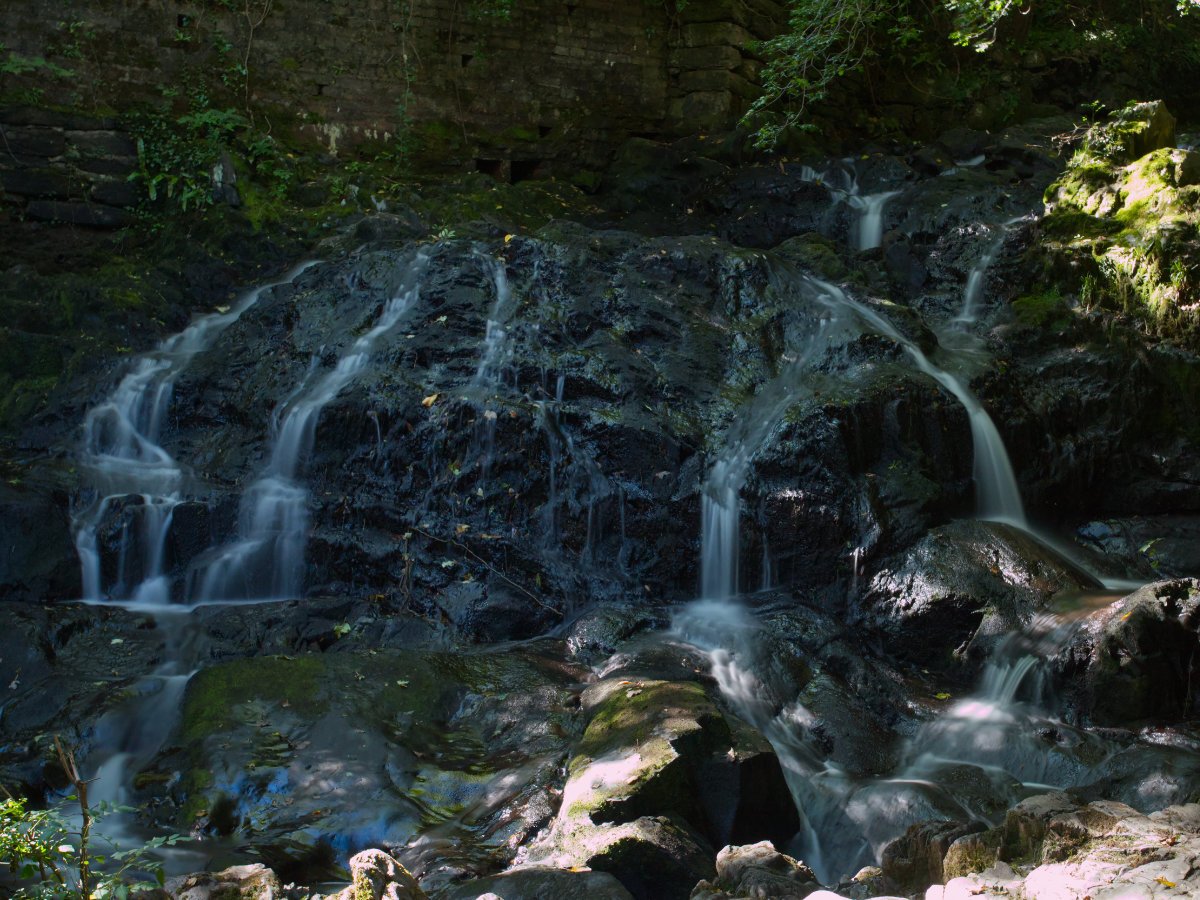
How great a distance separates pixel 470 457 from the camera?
6938mm

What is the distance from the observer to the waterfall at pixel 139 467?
6.67m

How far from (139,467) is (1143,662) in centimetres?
662

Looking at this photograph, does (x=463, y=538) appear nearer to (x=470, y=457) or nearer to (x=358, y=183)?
(x=470, y=457)

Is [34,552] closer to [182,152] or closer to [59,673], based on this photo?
[59,673]

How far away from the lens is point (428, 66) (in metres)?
11.9

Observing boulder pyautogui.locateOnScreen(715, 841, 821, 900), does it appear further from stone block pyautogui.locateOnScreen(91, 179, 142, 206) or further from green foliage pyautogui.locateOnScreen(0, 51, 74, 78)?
green foliage pyautogui.locateOnScreen(0, 51, 74, 78)

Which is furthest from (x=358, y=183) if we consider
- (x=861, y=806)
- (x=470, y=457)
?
(x=861, y=806)

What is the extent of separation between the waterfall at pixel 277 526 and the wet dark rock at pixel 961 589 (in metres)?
3.74

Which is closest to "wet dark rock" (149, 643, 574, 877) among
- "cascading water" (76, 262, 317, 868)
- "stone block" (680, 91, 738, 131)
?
"cascading water" (76, 262, 317, 868)

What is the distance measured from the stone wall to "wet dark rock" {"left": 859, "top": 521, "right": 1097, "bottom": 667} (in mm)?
7469

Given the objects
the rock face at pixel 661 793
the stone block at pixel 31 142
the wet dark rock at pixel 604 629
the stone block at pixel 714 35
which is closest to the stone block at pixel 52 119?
the stone block at pixel 31 142

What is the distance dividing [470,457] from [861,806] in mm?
3462

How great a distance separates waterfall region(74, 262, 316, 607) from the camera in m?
6.67

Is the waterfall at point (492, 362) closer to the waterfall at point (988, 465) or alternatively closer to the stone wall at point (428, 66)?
the waterfall at point (988, 465)
